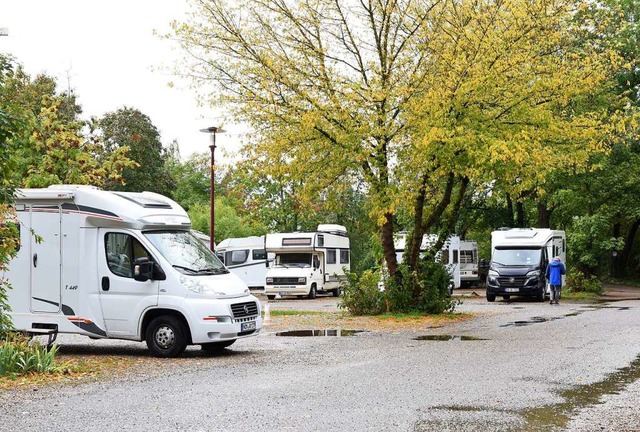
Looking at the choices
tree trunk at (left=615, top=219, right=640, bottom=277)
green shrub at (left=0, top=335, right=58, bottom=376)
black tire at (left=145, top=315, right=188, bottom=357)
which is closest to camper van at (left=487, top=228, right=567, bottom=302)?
tree trunk at (left=615, top=219, right=640, bottom=277)

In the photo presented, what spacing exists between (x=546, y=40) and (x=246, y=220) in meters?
37.9

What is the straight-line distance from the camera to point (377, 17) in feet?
71.6

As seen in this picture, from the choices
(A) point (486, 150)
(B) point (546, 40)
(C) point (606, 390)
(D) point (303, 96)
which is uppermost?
(B) point (546, 40)

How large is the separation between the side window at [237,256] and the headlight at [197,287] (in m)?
26.8

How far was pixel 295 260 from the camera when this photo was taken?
37500mm

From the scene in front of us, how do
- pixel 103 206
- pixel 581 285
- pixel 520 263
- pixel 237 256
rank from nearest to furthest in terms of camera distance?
pixel 103 206, pixel 520 263, pixel 581 285, pixel 237 256

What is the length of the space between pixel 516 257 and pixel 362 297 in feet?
37.9

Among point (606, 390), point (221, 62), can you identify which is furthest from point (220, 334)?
point (221, 62)

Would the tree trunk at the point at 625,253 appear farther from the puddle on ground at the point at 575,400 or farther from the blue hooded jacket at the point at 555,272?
the puddle on ground at the point at 575,400

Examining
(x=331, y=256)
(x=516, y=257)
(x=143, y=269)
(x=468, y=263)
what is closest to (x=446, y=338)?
(x=143, y=269)

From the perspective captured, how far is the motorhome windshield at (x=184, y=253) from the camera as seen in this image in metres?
14.3

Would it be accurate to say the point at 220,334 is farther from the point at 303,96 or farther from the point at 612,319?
the point at 612,319

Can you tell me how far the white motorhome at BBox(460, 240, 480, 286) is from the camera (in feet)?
152

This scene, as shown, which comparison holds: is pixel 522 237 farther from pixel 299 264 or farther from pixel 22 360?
pixel 22 360
